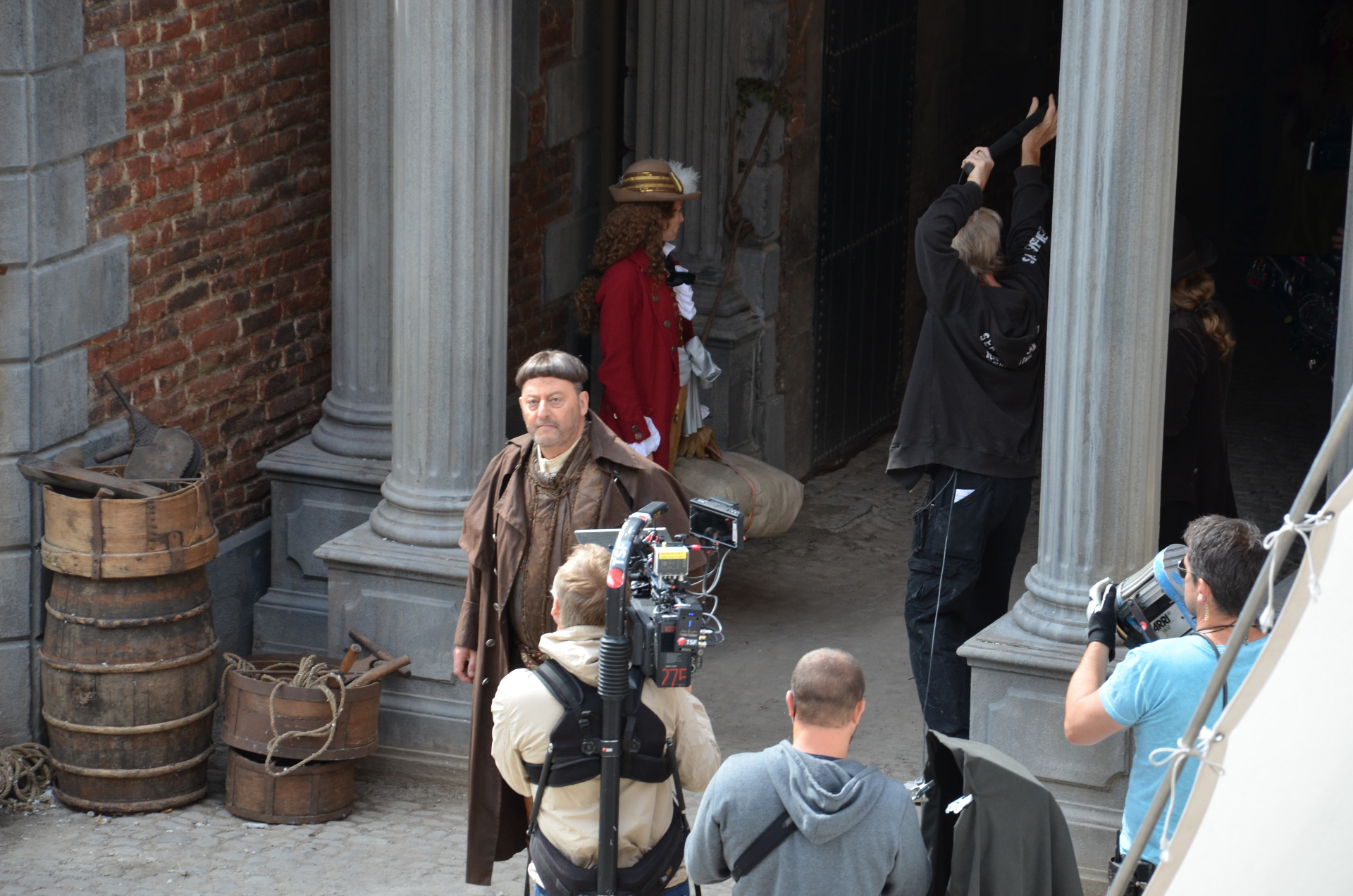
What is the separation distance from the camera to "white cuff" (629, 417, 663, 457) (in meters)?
6.68

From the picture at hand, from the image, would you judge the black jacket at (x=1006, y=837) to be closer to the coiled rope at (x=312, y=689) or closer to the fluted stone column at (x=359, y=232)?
the coiled rope at (x=312, y=689)

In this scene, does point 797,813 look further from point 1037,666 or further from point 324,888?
point 324,888

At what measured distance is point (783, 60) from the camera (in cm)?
820

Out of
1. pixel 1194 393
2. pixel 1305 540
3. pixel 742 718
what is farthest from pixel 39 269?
pixel 1305 540

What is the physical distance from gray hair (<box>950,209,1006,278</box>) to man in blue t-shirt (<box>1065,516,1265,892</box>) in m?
1.94

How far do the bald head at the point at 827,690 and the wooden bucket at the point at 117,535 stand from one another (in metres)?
2.97

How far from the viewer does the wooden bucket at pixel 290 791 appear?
5.59 m

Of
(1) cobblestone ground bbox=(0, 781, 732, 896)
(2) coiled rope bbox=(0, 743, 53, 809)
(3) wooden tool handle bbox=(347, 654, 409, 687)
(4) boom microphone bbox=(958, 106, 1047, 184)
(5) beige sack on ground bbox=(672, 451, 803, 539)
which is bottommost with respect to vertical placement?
(1) cobblestone ground bbox=(0, 781, 732, 896)

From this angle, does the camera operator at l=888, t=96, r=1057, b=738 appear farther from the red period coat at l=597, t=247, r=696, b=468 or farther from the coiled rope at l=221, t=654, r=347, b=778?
the coiled rope at l=221, t=654, r=347, b=778

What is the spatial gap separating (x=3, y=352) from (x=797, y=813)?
11.5ft

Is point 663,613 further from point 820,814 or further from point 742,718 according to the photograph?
point 742,718

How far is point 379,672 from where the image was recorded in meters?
5.68

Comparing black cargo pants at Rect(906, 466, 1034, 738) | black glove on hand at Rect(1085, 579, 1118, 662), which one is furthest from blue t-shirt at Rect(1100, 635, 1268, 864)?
black cargo pants at Rect(906, 466, 1034, 738)

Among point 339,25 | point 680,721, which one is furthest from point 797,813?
point 339,25
